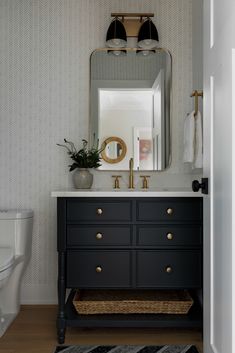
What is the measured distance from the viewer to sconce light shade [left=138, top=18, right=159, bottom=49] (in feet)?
8.58

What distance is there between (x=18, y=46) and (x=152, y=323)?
2.17m

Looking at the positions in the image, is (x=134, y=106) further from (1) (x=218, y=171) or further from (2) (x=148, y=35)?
(1) (x=218, y=171)

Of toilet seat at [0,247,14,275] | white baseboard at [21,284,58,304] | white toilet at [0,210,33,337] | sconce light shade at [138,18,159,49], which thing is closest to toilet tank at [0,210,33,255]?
white toilet at [0,210,33,337]

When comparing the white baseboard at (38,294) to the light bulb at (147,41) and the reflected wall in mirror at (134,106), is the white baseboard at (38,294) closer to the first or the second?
the reflected wall in mirror at (134,106)

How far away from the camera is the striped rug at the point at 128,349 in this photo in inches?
77.8

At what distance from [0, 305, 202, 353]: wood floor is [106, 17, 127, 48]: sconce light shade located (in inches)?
78.2

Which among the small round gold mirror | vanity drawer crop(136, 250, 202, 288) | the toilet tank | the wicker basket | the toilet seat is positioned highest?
the small round gold mirror

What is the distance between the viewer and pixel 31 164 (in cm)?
272

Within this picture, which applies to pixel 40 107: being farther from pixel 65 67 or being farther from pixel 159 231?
pixel 159 231

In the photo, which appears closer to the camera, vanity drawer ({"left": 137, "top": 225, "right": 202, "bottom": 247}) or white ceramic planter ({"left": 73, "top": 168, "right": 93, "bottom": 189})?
vanity drawer ({"left": 137, "top": 225, "right": 202, "bottom": 247})

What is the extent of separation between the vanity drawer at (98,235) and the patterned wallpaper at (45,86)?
648mm

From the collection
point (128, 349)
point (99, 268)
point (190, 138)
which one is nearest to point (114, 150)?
point (190, 138)

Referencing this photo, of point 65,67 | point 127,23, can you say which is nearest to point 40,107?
point 65,67

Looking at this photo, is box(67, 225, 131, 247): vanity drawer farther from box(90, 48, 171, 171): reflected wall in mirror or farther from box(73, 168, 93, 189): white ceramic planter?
box(90, 48, 171, 171): reflected wall in mirror
